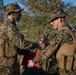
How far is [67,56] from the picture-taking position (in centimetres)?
433

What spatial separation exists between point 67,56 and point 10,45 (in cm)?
94

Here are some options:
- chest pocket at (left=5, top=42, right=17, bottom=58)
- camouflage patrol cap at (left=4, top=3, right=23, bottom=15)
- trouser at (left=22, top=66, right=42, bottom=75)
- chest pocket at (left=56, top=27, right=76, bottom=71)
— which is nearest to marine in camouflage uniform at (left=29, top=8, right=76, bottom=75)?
chest pocket at (left=56, top=27, right=76, bottom=71)

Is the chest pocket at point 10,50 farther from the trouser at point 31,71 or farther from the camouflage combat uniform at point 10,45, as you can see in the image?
the trouser at point 31,71

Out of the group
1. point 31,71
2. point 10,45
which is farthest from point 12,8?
point 31,71

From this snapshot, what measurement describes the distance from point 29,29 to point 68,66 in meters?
14.8

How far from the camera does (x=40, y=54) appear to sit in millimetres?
4312

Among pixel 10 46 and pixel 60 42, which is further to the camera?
pixel 10 46

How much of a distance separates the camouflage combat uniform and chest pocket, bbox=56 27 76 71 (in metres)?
0.46

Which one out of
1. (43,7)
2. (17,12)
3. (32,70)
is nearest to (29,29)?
(43,7)

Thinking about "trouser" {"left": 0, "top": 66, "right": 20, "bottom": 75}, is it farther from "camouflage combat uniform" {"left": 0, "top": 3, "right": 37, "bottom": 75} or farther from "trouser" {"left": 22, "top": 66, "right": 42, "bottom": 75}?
"trouser" {"left": 22, "top": 66, "right": 42, "bottom": 75}

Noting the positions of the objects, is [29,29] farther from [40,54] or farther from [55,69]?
[40,54]

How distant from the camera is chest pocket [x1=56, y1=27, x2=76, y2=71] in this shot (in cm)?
428

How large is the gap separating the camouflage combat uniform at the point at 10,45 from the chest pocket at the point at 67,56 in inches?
18.0

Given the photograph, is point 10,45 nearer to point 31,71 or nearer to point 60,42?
point 60,42
